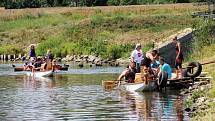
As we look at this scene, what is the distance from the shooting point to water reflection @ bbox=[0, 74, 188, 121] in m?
24.6

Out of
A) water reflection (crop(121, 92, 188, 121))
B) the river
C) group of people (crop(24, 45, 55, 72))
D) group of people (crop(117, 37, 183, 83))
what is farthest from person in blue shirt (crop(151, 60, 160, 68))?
group of people (crop(24, 45, 55, 72))

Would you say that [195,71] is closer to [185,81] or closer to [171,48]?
[185,81]

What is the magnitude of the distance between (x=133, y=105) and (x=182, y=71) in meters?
6.87

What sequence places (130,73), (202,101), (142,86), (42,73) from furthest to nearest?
(42,73) → (130,73) → (142,86) → (202,101)

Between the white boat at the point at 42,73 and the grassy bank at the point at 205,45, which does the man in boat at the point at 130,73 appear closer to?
the grassy bank at the point at 205,45

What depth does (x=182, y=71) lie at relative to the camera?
33875 mm

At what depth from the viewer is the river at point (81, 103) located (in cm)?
2456

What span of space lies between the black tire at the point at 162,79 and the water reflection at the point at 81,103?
0.41m

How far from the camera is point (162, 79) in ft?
104

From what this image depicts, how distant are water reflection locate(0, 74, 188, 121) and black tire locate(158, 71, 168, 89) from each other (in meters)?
0.41

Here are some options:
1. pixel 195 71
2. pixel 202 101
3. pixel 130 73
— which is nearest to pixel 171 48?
pixel 195 71

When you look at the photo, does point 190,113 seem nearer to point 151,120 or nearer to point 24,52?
point 151,120

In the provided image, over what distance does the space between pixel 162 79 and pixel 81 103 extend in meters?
4.50

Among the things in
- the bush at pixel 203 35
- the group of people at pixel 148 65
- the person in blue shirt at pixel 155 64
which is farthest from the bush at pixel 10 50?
the person in blue shirt at pixel 155 64
